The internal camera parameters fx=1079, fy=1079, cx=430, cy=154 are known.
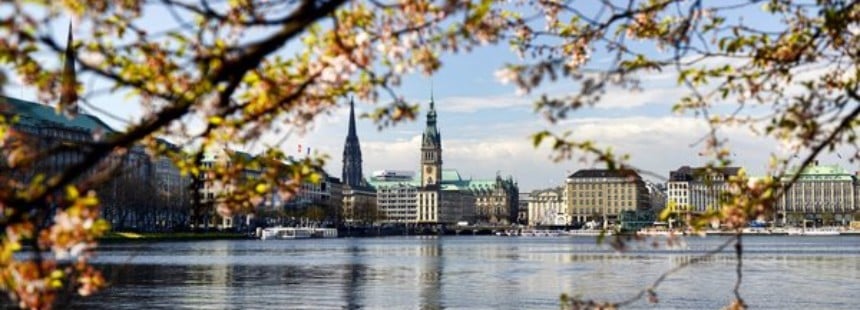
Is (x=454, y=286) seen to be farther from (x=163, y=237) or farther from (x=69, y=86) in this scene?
(x=163, y=237)

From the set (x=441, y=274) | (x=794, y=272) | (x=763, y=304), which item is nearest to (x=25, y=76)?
(x=763, y=304)

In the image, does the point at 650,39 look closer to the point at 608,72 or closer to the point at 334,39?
the point at 608,72

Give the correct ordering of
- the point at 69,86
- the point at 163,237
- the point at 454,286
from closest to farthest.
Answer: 1. the point at 69,86
2. the point at 454,286
3. the point at 163,237

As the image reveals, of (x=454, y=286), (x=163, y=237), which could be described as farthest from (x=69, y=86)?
(x=163, y=237)

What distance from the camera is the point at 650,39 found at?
32.4 ft

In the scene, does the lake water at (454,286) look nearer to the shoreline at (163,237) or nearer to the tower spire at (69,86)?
the tower spire at (69,86)

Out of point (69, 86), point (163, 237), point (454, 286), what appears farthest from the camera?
point (163, 237)

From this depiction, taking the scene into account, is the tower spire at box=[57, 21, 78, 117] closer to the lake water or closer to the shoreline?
the lake water

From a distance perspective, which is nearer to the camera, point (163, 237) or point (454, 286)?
point (454, 286)

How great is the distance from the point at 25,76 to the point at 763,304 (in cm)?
3752

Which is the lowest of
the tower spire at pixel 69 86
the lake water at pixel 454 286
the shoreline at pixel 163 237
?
the lake water at pixel 454 286

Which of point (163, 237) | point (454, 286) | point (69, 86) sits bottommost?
point (454, 286)

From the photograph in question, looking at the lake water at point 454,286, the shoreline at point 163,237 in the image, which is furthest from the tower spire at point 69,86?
the shoreline at point 163,237

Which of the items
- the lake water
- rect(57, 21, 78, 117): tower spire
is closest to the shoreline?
the lake water
